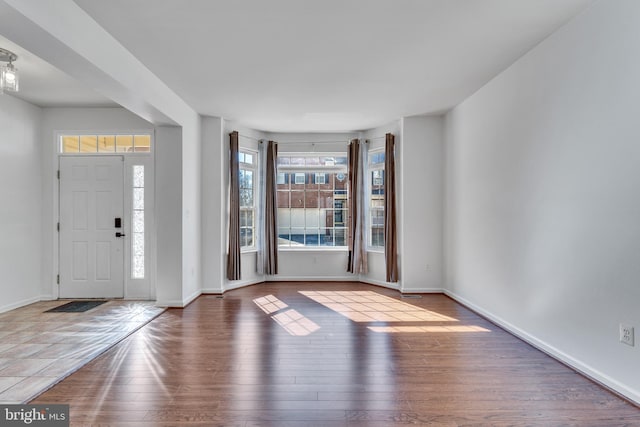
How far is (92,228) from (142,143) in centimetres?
142

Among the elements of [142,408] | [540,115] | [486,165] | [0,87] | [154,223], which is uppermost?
[0,87]

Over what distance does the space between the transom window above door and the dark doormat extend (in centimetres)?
214

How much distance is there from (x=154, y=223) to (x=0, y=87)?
228 centimetres

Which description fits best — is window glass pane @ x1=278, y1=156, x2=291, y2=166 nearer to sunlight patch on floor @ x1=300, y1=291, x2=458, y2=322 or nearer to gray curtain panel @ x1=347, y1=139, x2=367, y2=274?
gray curtain panel @ x1=347, y1=139, x2=367, y2=274

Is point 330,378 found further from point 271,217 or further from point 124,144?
point 124,144

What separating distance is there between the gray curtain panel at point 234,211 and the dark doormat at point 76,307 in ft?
6.00

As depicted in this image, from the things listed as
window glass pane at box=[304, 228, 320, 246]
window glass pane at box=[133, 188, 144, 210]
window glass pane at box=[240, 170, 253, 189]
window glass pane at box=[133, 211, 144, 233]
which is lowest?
window glass pane at box=[304, 228, 320, 246]

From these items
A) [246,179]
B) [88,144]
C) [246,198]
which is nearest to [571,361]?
[246,198]

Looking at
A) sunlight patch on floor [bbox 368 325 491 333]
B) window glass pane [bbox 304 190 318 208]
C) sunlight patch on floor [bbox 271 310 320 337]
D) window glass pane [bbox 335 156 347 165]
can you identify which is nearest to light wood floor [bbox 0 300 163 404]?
sunlight patch on floor [bbox 271 310 320 337]

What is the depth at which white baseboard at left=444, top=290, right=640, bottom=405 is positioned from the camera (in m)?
2.24

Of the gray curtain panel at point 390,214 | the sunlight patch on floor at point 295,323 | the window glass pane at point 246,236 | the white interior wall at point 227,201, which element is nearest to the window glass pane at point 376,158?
the gray curtain panel at point 390,214

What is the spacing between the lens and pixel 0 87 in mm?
3080

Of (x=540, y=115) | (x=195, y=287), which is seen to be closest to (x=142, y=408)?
(x=195, y=287)

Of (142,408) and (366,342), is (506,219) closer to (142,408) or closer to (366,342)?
(366,342)
